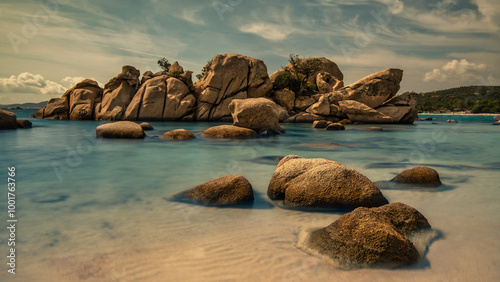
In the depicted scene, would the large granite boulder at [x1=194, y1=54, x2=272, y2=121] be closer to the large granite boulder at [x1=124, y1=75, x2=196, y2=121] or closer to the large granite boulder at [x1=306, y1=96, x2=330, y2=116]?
the large granite boulder at [x1=124, y1=75, x2=196, y2=121]

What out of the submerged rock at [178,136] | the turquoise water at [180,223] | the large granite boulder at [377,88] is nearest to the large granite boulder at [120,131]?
the submerged rock at [178,136]

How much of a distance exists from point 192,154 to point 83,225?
702cm

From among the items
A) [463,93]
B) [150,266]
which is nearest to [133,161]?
[150,266]

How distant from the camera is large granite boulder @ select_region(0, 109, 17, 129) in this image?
20.3 metres

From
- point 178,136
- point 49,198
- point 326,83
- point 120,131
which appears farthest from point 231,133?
point 326,83

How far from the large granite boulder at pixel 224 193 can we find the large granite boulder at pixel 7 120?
821 inches

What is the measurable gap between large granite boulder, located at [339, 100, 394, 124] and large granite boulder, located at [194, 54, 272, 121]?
10.0 m

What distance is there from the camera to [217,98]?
3538 centimetres

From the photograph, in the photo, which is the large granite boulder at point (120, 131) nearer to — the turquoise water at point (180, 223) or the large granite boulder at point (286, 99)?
the turquoise water at point (180, 223)

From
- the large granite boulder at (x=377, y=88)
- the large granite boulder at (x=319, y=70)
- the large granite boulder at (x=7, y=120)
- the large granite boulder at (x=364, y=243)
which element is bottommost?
the large granite boulder at (x=7, y=120)

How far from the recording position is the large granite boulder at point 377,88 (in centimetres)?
3409

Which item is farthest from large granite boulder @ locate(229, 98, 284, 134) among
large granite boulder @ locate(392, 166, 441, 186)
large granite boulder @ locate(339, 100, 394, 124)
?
large granite boulder @ locate(339, 100, 394, 124)

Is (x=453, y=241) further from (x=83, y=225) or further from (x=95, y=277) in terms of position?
(x=83, y=225)

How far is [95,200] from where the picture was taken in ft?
18.8
